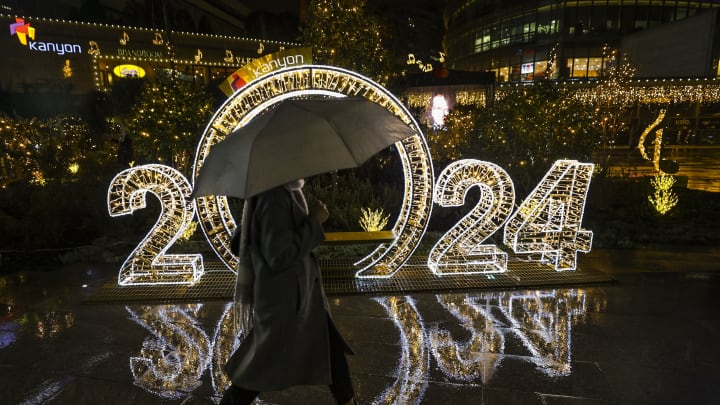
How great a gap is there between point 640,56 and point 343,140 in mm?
29685

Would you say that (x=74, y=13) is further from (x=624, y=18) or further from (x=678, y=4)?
(x=678, y=4)

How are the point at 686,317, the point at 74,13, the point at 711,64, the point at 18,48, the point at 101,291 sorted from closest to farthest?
the point at 686,317 < the point at 101,291 < the point at 711,64 < the point at 18,48 < the point at 74,13

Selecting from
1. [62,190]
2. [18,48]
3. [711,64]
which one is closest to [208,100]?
[62,190]

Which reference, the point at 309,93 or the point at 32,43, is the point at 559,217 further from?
the point at 32,43

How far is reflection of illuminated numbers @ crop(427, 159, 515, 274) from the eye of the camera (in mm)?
5719

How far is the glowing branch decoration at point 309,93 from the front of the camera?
5590 millimetres

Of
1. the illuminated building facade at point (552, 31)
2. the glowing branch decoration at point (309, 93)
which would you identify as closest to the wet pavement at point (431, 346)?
the glowing branch decoration at point (309, 93)

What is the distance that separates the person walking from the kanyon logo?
2890 cm

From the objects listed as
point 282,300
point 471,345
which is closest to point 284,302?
point 282,300

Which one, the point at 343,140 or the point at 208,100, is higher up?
the point at 208,100

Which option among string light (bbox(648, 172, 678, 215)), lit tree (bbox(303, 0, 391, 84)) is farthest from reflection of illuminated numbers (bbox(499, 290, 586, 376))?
lit tree (bbox(303, 0, 391, 84))

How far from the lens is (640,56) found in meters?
25.9

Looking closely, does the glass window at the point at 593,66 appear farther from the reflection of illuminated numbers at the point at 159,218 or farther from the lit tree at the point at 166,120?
the reflection of illuminated numbers at the point at 159,218

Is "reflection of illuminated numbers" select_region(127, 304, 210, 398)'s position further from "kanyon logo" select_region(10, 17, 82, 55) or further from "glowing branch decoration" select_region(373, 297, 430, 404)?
"kanyon logo" select_region(10, 17, 82, 55)
